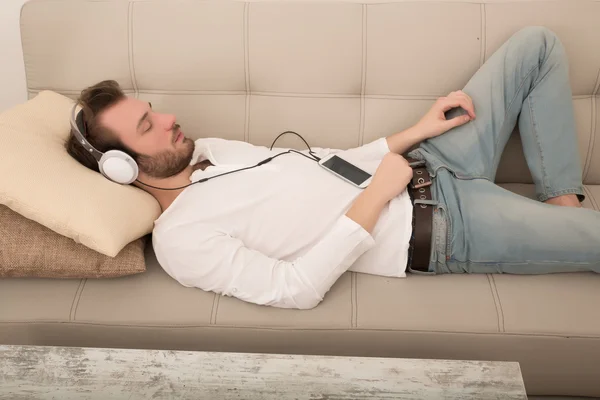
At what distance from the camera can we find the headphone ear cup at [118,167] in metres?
1.22

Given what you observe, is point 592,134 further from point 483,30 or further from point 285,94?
point 285,94

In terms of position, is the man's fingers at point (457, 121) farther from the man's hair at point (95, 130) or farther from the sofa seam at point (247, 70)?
the man's hair at point (95, 130)

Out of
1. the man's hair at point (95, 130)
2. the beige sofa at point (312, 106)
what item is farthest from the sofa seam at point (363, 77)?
the man's hair at point (95, 130)

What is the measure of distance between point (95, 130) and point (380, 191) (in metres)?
0.75

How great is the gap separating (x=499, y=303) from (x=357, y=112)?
2.24ft

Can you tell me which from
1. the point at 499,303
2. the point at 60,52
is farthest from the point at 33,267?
the point at 499,303

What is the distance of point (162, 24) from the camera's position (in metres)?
1.45

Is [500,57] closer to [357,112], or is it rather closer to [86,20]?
[357,112]

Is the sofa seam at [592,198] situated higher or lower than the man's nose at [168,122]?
lower

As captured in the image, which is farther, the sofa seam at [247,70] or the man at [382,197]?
the sofa seam at [247,70]

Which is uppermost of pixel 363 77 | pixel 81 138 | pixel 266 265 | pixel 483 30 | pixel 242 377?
pixel 483 30

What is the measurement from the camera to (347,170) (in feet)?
4.33

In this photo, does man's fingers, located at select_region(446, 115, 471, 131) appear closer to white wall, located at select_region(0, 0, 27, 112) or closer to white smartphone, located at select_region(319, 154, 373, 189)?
white smartphone, located at select_region(319, 154, 373, 189)

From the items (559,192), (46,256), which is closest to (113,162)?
(46,256)
